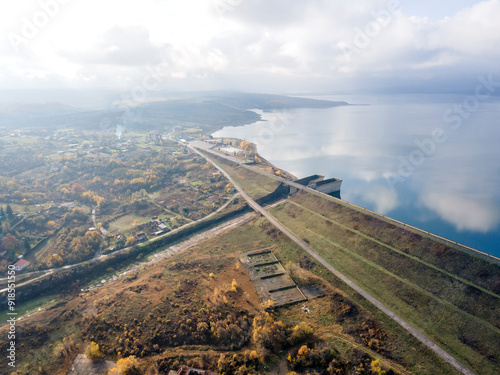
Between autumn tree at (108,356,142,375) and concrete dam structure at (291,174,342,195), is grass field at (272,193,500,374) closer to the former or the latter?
concrete dam structure at (291,174,342,195)

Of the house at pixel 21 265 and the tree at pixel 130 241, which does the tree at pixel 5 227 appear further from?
the tree at pixel 130 241

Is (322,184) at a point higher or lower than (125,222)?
higher

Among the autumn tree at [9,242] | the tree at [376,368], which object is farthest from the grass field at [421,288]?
the autumn tree at [9,242]

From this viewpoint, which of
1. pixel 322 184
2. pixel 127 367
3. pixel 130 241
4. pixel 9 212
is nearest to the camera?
pixel 127 367

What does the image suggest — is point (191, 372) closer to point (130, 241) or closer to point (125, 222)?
point (130, 241)

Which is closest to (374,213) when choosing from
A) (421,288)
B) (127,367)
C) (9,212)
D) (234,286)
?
(421,288)

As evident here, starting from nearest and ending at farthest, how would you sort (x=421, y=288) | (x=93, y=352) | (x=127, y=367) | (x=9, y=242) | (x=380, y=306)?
(x=127, y=367) < (x=93, y=352) < (x=380, y=306) < (x=421, y=288) < (x=9, y=242)
